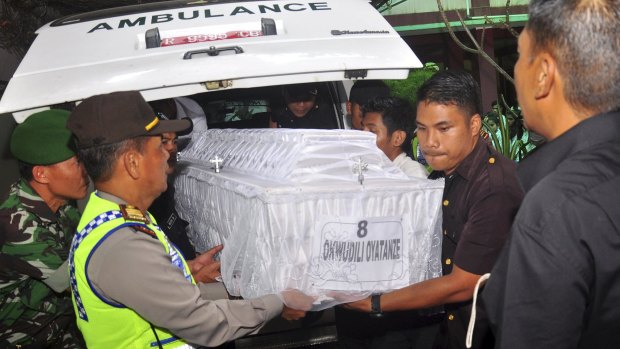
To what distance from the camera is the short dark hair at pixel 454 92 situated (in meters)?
2.80

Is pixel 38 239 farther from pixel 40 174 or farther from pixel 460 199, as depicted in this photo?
pixel 460 199

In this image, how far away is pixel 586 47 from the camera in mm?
1439

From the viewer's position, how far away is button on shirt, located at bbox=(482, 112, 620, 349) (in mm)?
1380

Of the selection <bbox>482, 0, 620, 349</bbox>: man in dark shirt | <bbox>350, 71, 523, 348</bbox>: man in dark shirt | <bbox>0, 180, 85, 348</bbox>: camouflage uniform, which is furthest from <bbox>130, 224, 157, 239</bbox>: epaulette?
<bbox>482, 0, 620, 349</bbox>: man in dark shirt

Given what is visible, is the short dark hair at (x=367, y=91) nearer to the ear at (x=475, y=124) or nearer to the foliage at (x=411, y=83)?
the ear at (x=475, y=124)

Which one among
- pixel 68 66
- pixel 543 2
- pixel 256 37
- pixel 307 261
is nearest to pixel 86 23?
pixel 68 66

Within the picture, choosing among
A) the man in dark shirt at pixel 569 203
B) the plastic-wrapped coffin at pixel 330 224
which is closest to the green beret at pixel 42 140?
the plastic-wrapped coffin at pixel 330 224

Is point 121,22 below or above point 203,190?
above

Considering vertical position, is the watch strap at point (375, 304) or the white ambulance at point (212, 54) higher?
the white ambulance at point (212, 54)

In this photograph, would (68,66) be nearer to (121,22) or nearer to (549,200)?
(121,22)

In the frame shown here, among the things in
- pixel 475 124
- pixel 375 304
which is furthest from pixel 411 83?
pixel 375 304

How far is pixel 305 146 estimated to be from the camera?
2480 millimetres

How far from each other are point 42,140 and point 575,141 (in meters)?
2.24

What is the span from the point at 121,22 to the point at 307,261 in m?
2.30
